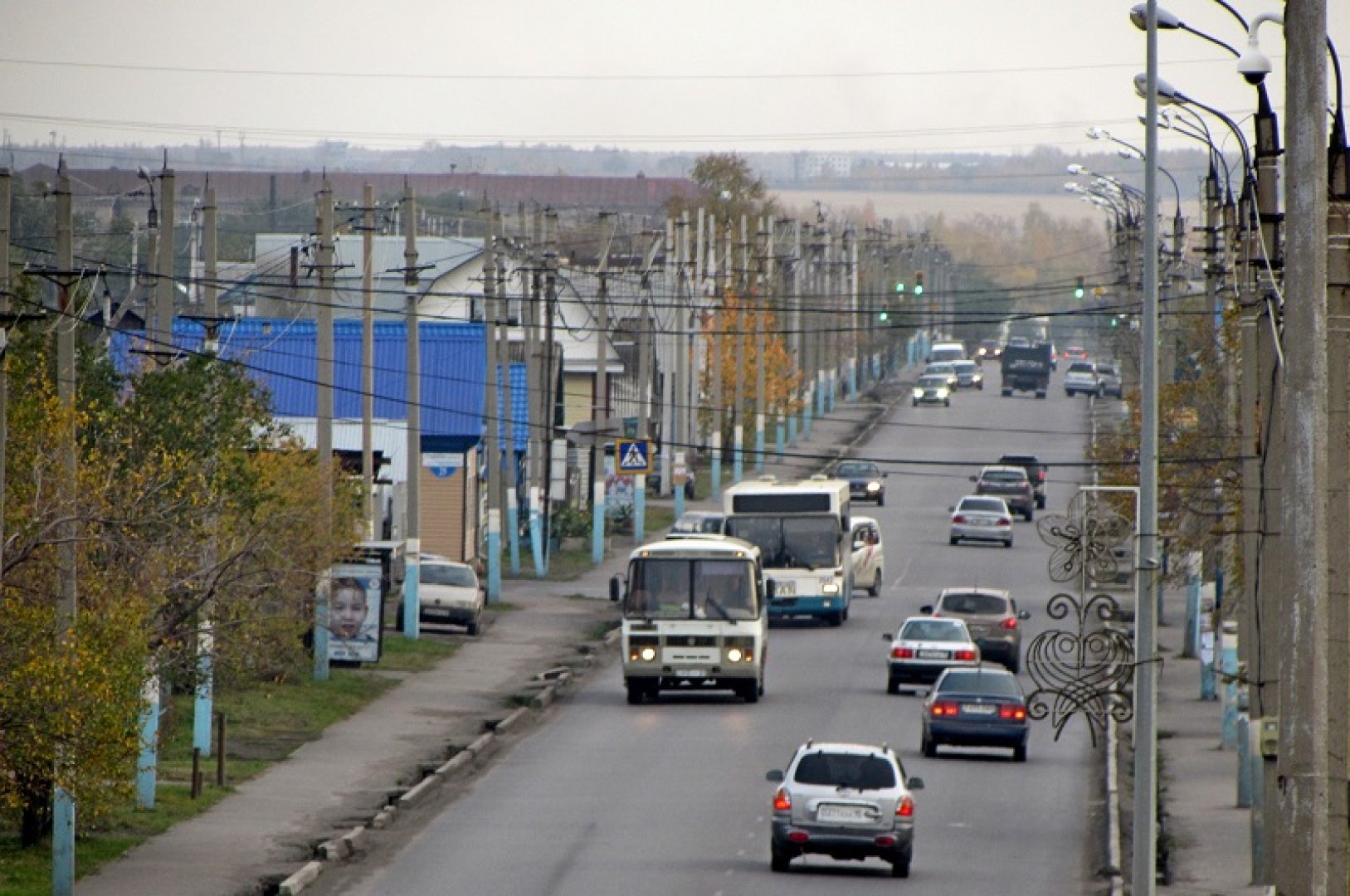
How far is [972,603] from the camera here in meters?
47.4

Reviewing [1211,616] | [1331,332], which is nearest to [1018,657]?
[1211,616]

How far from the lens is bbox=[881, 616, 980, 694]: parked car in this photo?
139 feet

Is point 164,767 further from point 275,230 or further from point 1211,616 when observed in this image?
point 275,230

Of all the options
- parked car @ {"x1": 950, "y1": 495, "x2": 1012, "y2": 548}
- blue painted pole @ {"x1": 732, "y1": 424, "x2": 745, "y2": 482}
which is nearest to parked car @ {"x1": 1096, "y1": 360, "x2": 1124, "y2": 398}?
blue painted pole @ {"x1": 732, "y1": 424, "x2": 745, "y2": 482}

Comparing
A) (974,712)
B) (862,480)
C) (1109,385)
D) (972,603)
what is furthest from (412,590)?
(1109,385)

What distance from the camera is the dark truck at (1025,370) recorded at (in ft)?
403

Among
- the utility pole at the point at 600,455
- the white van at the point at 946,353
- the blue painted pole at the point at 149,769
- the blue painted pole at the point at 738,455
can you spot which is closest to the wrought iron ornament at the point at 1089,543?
the blue painted pole at the point at 149,769

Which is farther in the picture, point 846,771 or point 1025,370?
point 1025,370

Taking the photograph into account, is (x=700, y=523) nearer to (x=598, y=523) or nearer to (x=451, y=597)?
(x=598, y=523)

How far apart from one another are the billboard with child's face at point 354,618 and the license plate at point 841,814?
1771 centimetres

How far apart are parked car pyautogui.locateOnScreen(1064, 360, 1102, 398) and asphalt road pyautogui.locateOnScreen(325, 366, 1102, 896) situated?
221 feet

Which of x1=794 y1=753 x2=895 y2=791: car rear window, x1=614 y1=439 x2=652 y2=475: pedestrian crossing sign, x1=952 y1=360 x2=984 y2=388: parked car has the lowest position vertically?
x1=794 y1=753 x2=895 y2=791: car rear window

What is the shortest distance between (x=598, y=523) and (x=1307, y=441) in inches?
2194

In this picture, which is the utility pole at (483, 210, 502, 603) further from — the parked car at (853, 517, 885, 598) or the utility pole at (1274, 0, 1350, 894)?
the utility pole at (1274, 0, 1350, 894)
